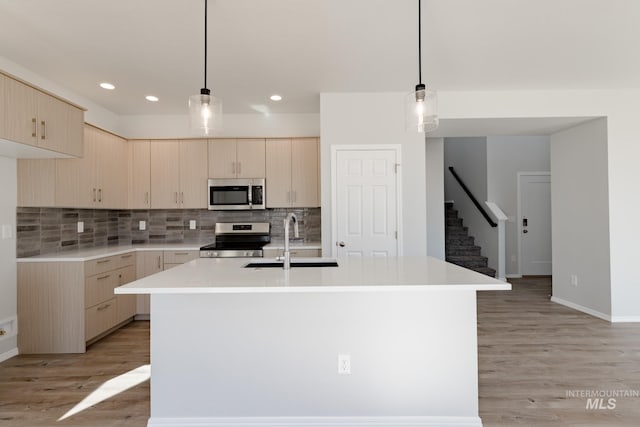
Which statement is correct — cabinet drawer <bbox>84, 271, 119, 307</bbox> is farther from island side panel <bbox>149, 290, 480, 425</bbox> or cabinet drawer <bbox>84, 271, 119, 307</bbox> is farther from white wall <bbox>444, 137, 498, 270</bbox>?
white wall <bbox>444, 137, 498, 270</bbox>

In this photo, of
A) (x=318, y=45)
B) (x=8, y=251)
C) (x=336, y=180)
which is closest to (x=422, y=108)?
(x=318, y=45)

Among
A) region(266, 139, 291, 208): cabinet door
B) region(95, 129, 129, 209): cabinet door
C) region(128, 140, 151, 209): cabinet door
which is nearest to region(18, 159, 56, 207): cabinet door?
region(95, 129, 129, 209): cabinet door

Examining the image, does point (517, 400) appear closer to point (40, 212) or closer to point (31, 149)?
point (31, 149)

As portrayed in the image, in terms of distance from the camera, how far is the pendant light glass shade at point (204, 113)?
2176 millimetres

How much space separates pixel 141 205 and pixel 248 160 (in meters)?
1.49

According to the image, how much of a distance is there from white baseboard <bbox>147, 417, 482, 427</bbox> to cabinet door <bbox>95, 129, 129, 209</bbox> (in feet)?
9.32

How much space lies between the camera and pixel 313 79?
11.5 ft

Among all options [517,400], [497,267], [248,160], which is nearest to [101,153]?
[248,160]

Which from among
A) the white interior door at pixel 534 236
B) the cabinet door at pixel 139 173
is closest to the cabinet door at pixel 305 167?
the cabinet door at pixel 139 173

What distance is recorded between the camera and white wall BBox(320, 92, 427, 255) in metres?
3.87

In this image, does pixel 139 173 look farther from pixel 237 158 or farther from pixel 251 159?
pixel 251 159

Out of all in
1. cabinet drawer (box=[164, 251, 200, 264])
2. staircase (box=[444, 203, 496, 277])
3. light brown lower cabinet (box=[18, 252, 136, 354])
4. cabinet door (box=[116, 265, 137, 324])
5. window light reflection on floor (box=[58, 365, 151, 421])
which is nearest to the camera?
window light reflection on floor (box=[58, 365, 151, 421])

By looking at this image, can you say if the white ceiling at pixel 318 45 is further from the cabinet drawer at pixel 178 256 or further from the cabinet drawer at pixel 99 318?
the cabinet drawer at pixel 99 318

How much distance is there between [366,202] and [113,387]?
2.79 m
